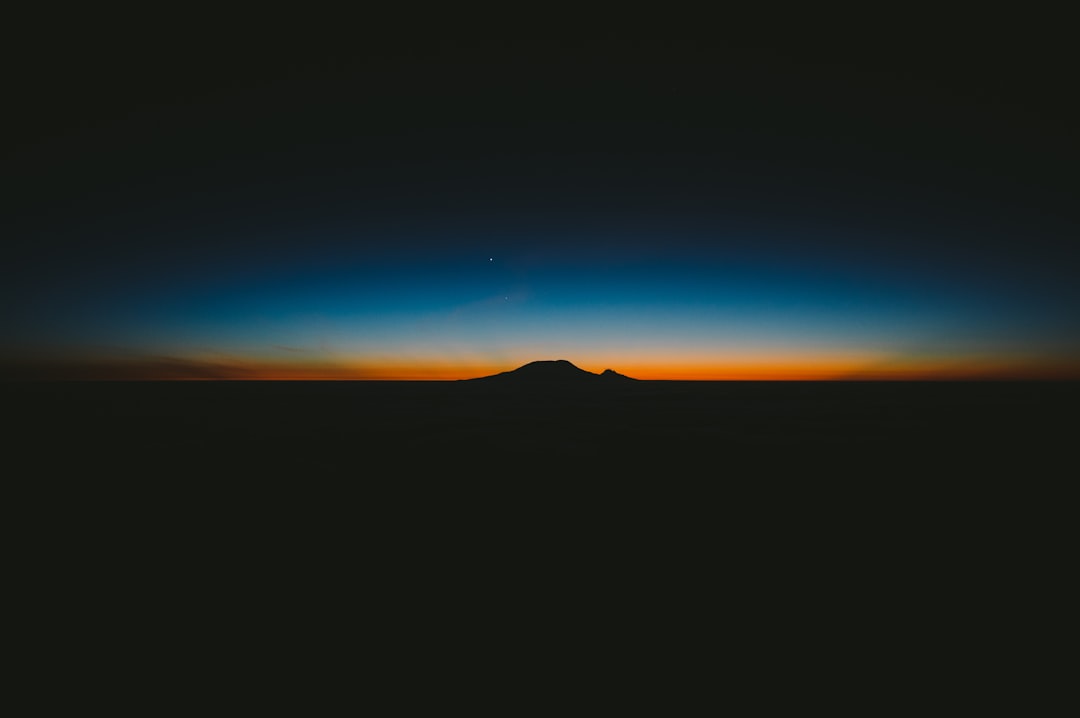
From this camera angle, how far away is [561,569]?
7016 millimetres

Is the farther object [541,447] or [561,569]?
[541,447]

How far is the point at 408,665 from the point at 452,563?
8.23 ft

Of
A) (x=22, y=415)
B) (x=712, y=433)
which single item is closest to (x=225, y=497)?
(x=712, y=433)

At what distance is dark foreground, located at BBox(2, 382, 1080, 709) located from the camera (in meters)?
4.84

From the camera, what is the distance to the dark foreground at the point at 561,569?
4840 millimetres

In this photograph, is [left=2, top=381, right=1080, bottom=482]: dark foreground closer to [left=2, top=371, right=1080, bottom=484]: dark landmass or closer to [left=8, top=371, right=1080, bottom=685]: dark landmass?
[left=2, top=371, right=1080, bottom=484]: dark landmass

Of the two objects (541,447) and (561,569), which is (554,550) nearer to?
(561,569)

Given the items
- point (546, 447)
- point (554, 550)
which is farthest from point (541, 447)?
point (554, 550)

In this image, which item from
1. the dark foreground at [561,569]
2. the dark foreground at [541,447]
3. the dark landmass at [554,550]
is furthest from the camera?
the dark foreground at [541,447]

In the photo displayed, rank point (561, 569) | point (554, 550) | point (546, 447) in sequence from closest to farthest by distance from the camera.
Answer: point (561, 569) < point (554, 550) < point (546, 447)

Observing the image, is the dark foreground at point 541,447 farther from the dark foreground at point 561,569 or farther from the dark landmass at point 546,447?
the dark foreground at point 561,569

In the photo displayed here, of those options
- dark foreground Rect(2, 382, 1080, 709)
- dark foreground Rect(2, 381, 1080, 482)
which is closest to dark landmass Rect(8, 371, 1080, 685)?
dark foreground Rect(2, 382, 1080, 709)

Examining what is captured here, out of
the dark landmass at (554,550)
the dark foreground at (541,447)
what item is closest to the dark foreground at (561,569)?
the dark landmass at (554,550)

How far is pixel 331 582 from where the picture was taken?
6.65 m
